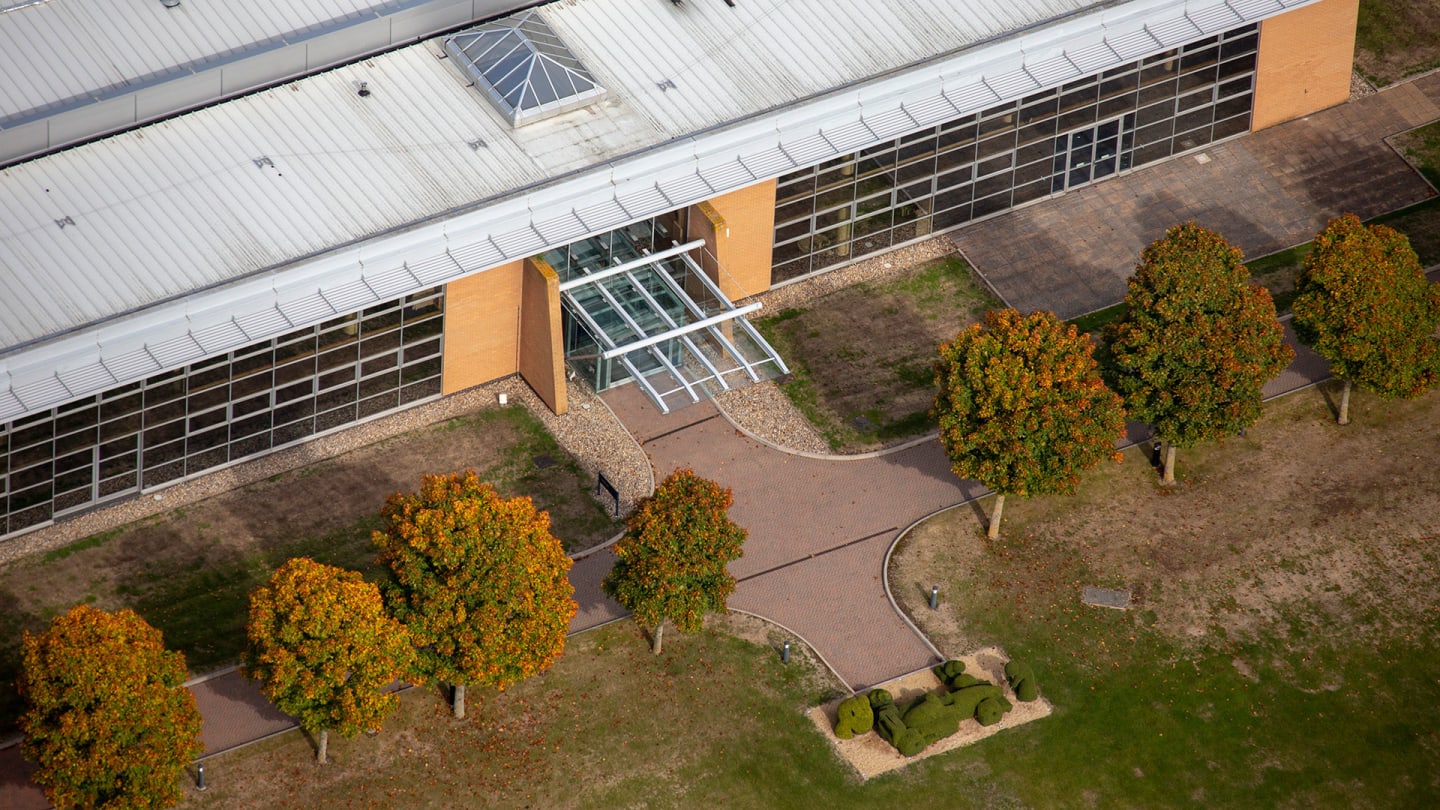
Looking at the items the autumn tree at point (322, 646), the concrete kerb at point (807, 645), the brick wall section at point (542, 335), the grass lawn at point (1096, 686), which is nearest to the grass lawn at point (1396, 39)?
the grass lawn at point (1096, 686)

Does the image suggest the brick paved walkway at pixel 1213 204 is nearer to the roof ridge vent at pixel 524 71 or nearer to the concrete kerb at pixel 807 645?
the roof ridge vent at pixel 524 71

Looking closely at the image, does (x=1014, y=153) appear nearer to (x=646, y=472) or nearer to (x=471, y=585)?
(x=646, y=472)

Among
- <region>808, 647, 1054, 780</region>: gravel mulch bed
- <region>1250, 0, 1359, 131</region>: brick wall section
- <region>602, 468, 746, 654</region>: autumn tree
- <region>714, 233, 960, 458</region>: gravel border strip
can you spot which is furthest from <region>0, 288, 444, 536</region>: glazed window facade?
<region>1250, 0, 1359, 131</region>: brick wall section

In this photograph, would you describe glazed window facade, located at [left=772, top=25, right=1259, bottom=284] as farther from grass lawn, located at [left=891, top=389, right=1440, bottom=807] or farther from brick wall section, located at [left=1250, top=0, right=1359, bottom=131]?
grass lawn, located at [left=891, top=389, right=1440, bottom=807]

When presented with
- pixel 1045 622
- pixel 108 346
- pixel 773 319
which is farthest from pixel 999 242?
pixel 108 346

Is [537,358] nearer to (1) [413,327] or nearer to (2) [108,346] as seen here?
(1) [413,327]

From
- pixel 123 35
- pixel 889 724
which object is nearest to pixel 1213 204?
pixel 889 724
